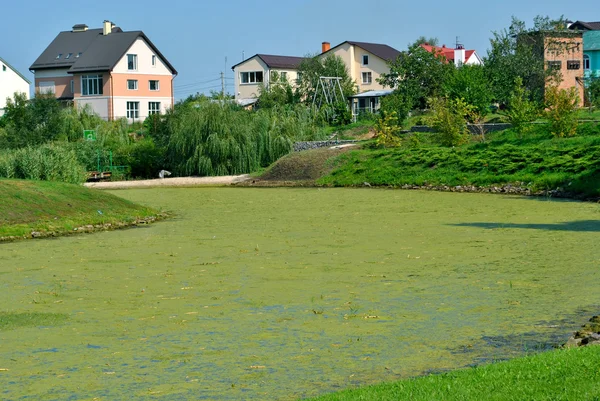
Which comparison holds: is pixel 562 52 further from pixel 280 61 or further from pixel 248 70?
pixel 248 70

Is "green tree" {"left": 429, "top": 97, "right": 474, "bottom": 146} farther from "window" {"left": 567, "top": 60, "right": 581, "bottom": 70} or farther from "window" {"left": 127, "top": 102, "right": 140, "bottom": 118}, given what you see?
"window" {"left": 127, "top": 102, "right": 140, "bottom": 118}

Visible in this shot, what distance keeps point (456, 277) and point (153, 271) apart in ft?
18.8

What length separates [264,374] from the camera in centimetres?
1018

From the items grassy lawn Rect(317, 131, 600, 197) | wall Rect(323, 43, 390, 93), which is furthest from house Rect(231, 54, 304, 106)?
grassy lawn Rect(317, 131, 600, 197)

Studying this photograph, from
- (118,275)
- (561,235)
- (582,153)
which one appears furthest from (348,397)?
(582,153)

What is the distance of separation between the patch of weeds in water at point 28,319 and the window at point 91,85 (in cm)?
6889

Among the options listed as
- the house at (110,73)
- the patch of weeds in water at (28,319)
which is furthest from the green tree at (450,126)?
the house at (110,73)

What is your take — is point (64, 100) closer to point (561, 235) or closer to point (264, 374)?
point (561, 235)

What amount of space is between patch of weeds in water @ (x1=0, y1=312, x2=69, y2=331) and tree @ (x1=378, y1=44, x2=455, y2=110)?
55572 millimetres

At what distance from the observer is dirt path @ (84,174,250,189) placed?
153 feet

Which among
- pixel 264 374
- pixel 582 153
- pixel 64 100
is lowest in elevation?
pixel 264 374

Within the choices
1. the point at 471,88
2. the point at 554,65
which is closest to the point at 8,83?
the point at 471,88

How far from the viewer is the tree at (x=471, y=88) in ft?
194

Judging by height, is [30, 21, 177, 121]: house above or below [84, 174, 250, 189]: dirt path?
above
